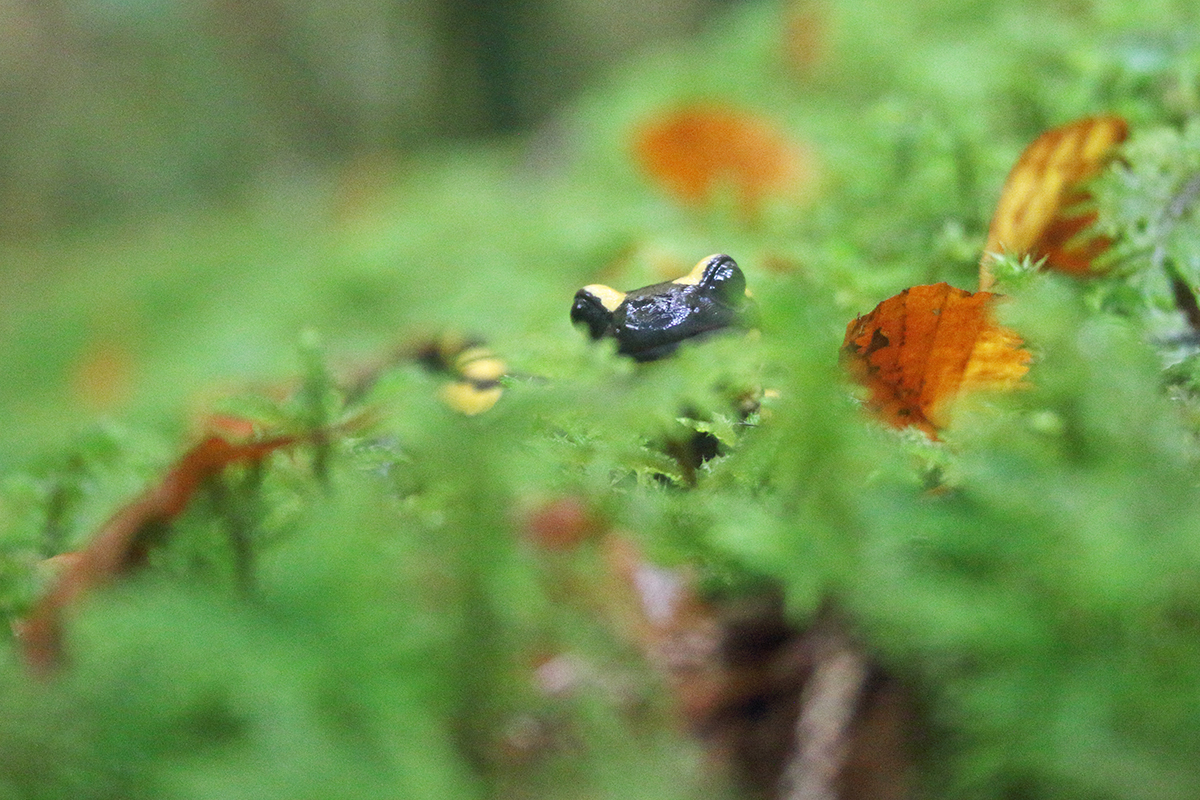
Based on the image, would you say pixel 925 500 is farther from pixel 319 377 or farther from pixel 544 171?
pixel 544 171

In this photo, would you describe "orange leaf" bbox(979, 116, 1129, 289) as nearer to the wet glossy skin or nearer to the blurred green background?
the wet glossy skin

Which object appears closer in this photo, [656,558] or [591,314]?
[656,558]

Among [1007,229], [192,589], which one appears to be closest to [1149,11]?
[1007,229]

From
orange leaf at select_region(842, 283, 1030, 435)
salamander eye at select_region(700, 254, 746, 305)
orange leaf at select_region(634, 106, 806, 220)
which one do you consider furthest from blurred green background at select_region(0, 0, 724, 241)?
orange leaf at select_region(842, 283, 1030, 435)

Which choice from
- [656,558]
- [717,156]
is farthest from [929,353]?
[717,156]

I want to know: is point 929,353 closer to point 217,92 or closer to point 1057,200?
point 1057,200

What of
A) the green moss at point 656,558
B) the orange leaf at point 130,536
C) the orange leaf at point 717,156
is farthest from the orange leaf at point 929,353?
the orange leaf at point 717,156
